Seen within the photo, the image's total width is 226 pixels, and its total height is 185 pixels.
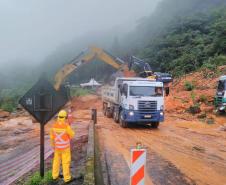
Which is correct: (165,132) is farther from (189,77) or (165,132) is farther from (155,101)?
(189,77)

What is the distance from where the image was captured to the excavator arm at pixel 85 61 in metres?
29.9

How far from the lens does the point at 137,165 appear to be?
7.88 m

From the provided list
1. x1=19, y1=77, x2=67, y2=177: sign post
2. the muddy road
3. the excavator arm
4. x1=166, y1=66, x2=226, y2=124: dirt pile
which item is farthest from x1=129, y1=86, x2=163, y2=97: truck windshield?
x1=19, y1=77, x2=67, y2=177: sign post

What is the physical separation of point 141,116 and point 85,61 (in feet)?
27.2

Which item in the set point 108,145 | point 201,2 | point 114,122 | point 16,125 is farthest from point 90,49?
point 201,2

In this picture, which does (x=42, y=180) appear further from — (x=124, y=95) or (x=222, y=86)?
(x=222, y=86)

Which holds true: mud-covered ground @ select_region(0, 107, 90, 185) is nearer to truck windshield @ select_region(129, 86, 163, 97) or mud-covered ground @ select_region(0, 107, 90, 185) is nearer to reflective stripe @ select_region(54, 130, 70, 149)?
reflective stripe @ select_region(54, 130, 70, 149)

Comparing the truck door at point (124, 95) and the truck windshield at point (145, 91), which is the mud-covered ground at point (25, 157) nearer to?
the truck door at point (124, 95)

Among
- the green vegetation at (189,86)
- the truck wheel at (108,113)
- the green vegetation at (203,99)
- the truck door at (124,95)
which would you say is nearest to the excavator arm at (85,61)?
the truck wheel at (108,113)

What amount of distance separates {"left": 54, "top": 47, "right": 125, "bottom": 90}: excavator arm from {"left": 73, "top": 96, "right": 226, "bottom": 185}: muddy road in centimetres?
503

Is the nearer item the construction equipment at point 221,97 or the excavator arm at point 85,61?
the construction equipment at point 221,97

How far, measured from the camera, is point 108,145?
1753cm

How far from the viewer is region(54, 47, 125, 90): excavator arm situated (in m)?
29.9

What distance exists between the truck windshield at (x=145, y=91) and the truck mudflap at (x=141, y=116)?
105cm
